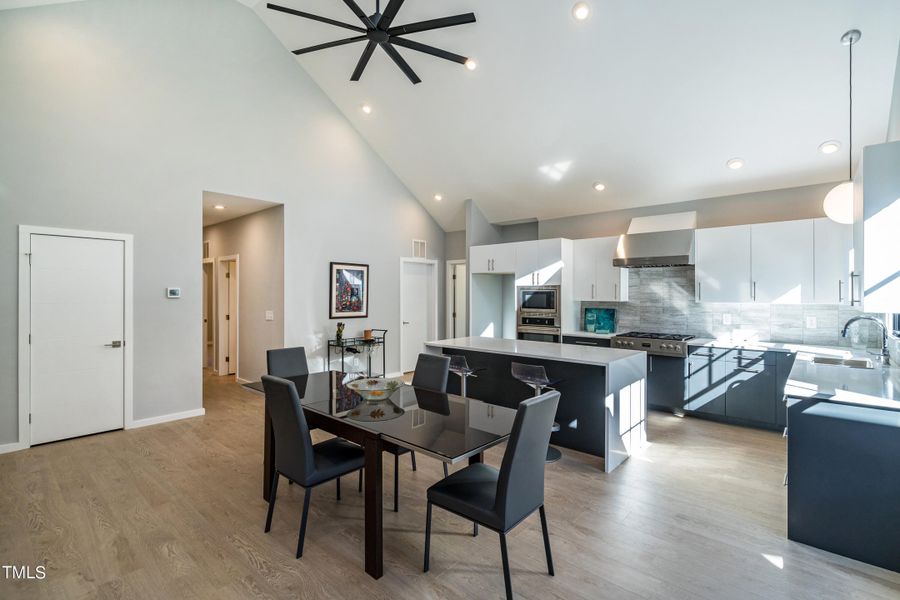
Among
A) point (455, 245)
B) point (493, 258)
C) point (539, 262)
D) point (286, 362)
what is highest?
point (455, 245)

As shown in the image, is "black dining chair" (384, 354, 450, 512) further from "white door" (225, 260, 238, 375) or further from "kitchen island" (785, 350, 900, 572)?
"white door" (225, 260, 238, 375)

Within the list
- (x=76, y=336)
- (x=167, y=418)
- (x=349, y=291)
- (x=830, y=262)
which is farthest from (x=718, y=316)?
(x=76, y=336)

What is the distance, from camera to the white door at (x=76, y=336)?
3961 mm

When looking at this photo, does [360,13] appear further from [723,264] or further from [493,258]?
[723,264]

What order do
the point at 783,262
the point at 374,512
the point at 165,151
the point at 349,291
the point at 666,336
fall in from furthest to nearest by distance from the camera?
1. the point at 349,291
2. the point at 666,336
3. the point at 165,151
4. the point at 783,262
5. the point at 374,512

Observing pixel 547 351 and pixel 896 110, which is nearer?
pixel 896 110

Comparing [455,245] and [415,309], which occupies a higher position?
[455,245]

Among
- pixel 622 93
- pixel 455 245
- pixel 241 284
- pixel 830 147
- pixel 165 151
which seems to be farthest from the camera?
pixel 455 245

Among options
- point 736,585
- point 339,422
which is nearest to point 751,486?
point 736,585

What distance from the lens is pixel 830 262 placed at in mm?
4191

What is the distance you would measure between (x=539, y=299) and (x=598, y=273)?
84 centimetres

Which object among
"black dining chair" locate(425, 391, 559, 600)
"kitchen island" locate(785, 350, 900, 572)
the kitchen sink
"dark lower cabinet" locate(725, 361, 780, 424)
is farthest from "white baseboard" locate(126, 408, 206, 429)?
the kitchen sink

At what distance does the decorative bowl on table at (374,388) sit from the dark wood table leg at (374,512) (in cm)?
A: 49

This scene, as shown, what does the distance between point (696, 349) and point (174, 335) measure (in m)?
5.62
